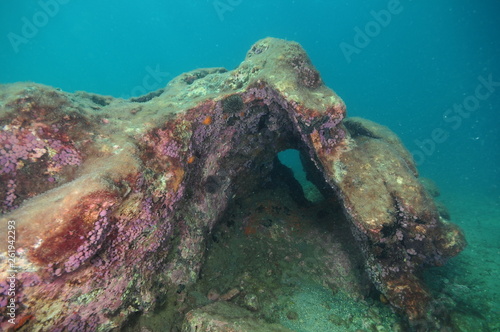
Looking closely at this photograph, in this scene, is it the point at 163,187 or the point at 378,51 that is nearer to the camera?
the point at 163,187

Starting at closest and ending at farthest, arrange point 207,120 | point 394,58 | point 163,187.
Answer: point 163,187 < point 207,120 < point 394,58

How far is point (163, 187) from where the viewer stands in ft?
14.9

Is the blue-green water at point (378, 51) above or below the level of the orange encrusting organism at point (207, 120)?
above

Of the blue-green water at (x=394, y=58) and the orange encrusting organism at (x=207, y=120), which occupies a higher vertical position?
the blue-green water at (x=394, y=58)

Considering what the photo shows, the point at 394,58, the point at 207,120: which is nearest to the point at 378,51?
the point at 394,58

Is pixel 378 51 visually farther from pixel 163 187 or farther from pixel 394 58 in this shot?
pixel 163 187

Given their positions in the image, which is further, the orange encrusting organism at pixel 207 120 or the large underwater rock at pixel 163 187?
the orange encrusting organism at pixel 207 120

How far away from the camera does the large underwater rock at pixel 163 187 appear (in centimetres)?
328

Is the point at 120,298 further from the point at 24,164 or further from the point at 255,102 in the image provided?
the point at 255,102

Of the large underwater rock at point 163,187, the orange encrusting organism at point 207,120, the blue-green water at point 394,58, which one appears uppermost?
the blue-green water at point 394,58

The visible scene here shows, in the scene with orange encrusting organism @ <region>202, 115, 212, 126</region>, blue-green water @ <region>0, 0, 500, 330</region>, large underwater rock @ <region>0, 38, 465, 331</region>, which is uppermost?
blue-green water @ <region>0, 0, 500, 330</region>

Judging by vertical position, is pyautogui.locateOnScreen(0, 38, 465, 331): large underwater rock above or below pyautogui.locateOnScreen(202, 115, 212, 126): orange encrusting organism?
below

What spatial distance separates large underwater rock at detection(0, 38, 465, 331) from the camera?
328cm

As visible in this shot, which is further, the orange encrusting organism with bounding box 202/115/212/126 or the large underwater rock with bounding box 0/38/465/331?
the orange encrusting organism with bounding box 202/115/212/126
